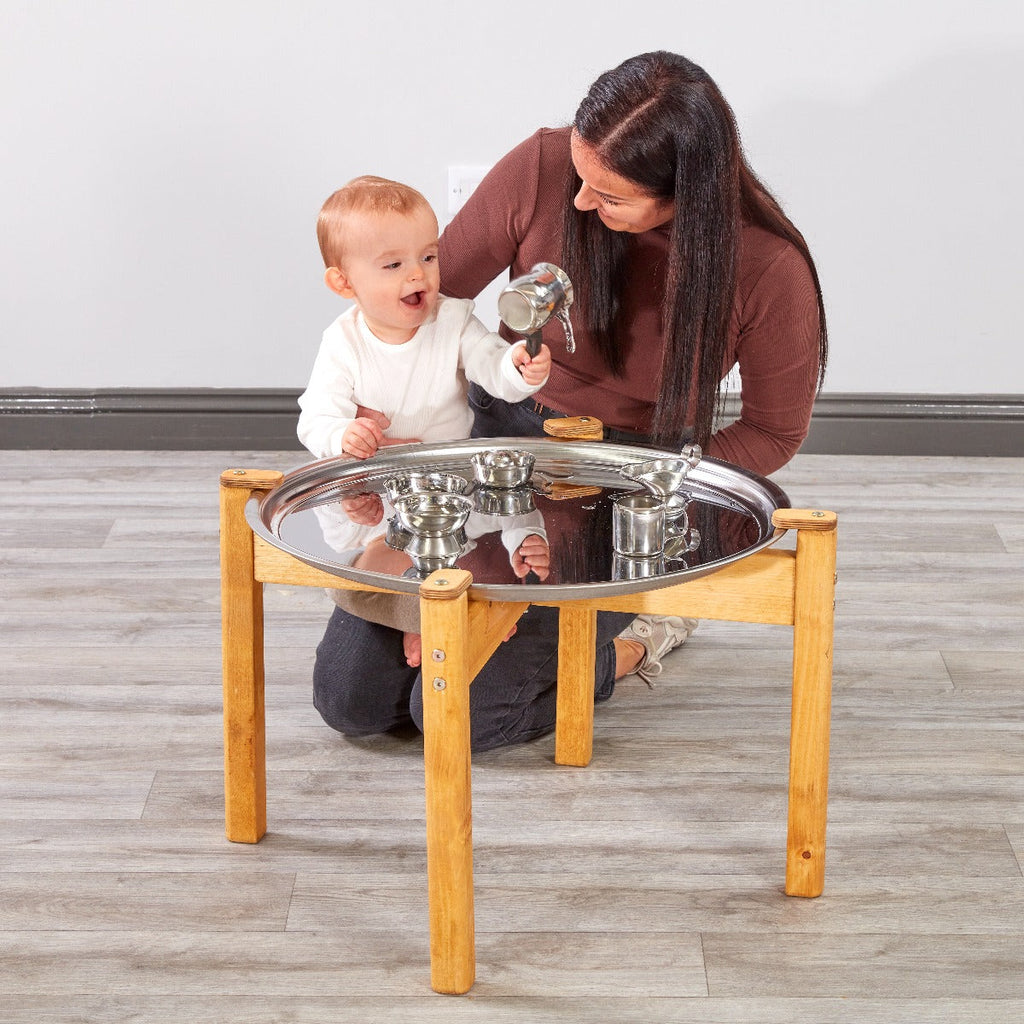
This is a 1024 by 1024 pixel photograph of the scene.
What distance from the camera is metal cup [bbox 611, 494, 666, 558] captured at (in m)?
1.22

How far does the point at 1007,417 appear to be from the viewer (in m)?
2.74

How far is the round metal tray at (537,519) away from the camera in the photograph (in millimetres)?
1147

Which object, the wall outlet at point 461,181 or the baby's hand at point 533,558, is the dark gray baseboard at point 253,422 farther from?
the baby's hand at point 533,558

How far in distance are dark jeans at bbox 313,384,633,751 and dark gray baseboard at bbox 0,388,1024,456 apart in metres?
1.24

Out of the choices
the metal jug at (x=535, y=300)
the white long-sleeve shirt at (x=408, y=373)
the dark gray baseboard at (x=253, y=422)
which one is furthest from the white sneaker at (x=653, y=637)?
the dark gray baseboard at (x=253, y=422)

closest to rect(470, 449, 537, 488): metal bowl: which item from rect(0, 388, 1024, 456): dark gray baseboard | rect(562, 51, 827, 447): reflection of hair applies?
rect(562, 51, 827, 447): reflection of hair

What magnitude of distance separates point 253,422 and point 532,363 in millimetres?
1450

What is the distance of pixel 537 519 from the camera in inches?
50.9

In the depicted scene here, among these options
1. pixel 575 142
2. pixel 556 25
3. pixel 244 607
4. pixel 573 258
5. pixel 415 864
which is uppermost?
pixel 556 25

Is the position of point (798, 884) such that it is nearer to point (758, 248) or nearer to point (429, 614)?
point (429, 614)

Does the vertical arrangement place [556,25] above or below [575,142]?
above

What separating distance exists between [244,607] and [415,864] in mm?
312

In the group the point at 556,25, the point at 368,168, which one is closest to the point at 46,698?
the point at 368,168

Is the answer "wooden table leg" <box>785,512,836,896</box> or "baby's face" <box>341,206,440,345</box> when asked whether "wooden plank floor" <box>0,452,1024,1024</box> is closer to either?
"wooden table leg" <box>785,512,836,896</box>
